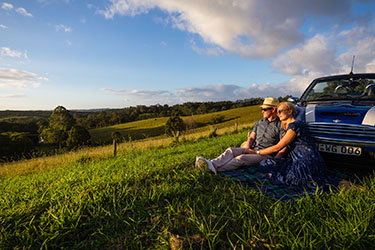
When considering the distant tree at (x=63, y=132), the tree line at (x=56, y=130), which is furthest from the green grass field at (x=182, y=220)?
the distant tree at (x=63, y=132)

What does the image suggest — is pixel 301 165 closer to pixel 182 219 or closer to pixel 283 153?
pixel 283 153

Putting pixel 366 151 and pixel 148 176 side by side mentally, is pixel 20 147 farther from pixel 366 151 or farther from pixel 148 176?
pixel 366 151

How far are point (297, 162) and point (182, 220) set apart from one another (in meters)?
2.46

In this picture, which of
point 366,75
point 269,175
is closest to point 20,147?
point 269,175

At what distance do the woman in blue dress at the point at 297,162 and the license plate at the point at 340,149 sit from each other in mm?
389

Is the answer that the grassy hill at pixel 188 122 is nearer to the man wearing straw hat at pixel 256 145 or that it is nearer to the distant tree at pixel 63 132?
the distant tree at pixel 63 132

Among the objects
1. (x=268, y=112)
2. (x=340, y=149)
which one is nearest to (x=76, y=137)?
(x=268, y=112)

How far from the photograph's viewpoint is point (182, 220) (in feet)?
7.03

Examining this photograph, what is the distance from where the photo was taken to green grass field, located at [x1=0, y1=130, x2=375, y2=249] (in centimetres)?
179

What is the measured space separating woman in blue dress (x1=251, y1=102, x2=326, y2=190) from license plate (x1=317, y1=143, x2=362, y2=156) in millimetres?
389

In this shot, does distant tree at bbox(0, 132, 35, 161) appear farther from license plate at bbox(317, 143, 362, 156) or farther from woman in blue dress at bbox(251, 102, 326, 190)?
license plate at bbox(317, 143, 362, 156)

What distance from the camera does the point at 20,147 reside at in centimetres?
2591

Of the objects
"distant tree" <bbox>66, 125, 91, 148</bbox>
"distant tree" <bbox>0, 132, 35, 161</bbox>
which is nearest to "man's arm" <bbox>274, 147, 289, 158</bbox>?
"distant tree" <bbox>0, 132, 35, 161</bbox>

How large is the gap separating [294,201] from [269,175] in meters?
1.05
